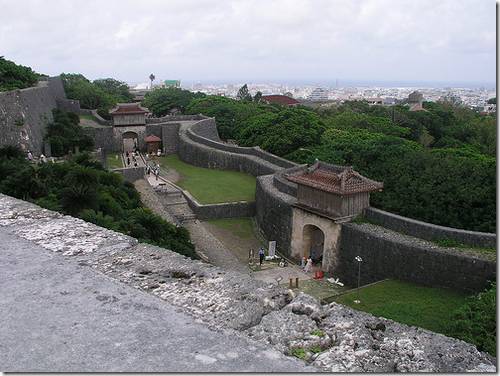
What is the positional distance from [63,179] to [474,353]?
13.0 metres

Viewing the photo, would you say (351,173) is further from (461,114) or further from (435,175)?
(461,114)

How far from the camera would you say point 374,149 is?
19969mm

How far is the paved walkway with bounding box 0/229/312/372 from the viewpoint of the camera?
265 centimetres

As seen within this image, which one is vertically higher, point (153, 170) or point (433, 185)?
point (433, 185)

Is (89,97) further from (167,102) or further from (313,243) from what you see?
(313,243)

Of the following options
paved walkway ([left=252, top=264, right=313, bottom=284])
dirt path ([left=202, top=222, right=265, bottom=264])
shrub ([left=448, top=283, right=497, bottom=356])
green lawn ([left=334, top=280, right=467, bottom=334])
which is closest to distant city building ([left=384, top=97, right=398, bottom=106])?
dirt path ([left=202, top=222, right=265, bottom=264])

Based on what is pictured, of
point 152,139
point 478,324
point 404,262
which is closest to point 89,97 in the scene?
point 152,139

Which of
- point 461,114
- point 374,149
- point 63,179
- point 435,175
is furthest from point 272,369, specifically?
point 461,114

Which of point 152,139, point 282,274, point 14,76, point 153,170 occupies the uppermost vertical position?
point 14,76

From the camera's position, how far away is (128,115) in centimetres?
3019

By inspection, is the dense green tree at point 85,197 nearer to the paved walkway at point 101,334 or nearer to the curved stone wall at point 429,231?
the curved stone wall at point 429,231

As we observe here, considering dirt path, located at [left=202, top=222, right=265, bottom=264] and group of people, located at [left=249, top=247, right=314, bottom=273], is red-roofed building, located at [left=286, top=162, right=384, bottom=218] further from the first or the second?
dirt path, located at [left=202, top=222, right=265, bottom=264]

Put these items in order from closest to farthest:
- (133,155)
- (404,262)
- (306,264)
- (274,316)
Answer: (274,316) < (404,262) < (306,264) < (133,155)

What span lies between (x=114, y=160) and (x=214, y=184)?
→ 716 centimetres
